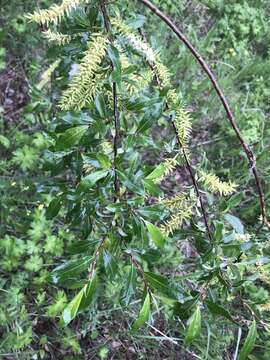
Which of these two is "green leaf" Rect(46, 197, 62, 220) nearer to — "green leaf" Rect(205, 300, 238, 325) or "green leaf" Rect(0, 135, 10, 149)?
"green leaf" Rect(205, 300, 238, 325)

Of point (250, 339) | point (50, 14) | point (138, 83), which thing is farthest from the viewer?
point (250, 339)

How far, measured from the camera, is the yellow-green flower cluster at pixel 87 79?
34.8 inches

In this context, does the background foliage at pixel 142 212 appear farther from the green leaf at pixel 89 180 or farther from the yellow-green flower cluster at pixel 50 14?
the yellow-green flower cluster at pixel 50 14

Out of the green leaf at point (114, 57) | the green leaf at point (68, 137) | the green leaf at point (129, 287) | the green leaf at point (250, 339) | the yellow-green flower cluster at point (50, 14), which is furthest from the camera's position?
the green leaf at point (250, 339)

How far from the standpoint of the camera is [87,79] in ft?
3.01

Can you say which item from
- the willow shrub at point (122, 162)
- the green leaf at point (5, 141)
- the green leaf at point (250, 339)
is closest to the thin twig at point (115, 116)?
the willow shrub at point (122, 162)

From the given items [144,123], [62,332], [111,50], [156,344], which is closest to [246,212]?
[156,344]

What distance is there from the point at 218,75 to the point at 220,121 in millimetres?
382

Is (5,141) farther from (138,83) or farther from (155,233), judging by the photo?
(155,233)

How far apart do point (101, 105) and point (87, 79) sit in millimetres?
128

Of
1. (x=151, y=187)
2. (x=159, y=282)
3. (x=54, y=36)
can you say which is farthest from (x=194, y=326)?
(x=54, y=36)

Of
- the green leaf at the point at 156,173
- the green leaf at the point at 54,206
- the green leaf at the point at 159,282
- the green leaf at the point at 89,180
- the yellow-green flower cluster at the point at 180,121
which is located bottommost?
the green leaf at the point at 54,206

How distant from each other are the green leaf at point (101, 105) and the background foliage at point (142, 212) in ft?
0.07

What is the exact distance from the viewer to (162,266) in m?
2.51
